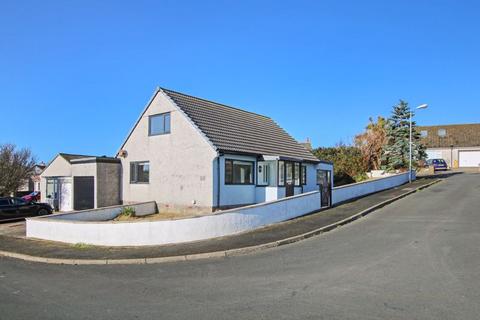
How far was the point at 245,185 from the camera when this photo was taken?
20891 mm

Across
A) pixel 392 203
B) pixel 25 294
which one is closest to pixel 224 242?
pixel 25 294

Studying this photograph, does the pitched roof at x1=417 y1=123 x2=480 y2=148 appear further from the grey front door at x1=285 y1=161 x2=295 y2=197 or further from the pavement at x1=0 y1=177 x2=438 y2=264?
the pavement at x1=0 y1=177 x2=438 y2=264

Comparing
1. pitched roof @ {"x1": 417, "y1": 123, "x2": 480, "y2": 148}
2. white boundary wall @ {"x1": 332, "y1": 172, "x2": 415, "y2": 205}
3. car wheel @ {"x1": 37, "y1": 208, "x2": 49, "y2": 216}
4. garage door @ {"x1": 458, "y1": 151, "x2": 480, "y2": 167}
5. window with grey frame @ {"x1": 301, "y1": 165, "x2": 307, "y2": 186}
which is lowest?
car wheel @ {"x1": 37, "y1": 208, "x2": 49, "y2": 216}

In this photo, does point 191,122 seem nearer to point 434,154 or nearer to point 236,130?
point 236,130

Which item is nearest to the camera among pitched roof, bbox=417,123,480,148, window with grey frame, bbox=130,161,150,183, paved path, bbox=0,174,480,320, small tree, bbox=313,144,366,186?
paved path, bbox=0,174,480,320

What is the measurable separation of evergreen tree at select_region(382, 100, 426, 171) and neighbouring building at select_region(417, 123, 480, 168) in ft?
41.9

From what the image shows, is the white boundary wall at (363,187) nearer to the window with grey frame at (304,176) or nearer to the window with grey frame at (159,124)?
the window with grey frame at (304,176)

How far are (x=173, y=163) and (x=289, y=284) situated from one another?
47.4 ft

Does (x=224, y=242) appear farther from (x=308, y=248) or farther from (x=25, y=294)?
(x=25, y=294)

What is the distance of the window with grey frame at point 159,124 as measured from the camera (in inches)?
880

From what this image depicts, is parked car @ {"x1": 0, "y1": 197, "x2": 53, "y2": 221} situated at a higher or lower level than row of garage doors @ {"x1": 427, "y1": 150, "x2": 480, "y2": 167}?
lower

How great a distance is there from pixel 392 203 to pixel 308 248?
11059 millimetres

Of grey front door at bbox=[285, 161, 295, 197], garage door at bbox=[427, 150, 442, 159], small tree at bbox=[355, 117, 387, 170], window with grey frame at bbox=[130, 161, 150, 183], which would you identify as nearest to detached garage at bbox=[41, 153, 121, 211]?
window with grey frame at bbox=[130, 161, 150, 183]

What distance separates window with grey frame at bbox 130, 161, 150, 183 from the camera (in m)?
23.3
